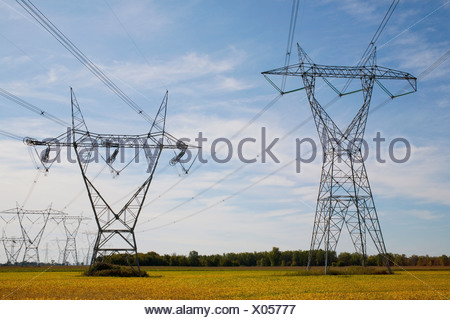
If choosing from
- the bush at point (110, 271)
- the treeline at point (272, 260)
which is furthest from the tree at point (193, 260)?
the bush at point (110, 271)

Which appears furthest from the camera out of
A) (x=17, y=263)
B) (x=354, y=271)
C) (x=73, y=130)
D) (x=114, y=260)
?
(x=17, y=263)

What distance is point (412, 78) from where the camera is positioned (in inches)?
1698

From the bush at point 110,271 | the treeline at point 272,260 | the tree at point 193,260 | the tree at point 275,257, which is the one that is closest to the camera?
the bush at point 110,271

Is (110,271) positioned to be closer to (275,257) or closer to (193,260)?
(193,260)

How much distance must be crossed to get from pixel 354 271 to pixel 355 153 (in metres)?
13.3

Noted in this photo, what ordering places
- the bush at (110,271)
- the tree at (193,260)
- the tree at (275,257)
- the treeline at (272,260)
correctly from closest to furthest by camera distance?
the bush at (110,271) < the treeline at (272,260) < the tree at (193,260) < the tree at (275,257)

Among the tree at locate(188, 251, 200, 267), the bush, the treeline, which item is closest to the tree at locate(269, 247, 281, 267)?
the treeline

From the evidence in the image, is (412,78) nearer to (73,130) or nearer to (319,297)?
(319,297)

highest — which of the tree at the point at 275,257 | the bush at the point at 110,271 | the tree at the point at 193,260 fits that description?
the tree at the point at 275,257

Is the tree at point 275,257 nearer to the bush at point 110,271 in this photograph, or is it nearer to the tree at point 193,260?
the tree at point 193,260

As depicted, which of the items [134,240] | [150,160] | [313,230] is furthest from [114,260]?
[313,230]

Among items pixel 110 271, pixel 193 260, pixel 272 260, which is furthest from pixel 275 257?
pixel 110 271

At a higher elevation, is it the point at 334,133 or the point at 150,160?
the point at 334,133

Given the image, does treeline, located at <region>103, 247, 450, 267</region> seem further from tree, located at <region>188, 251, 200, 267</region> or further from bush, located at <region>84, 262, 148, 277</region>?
bush, located at <region>84, 262, 148, 277</region>
